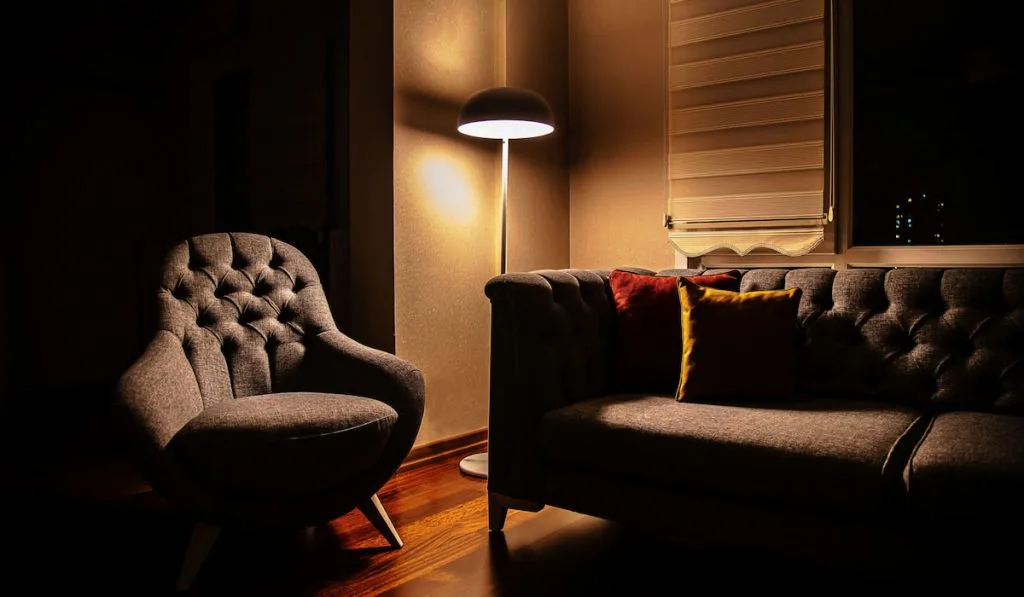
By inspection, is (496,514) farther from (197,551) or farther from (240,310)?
(240,310)

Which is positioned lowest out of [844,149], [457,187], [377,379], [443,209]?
[377,379]

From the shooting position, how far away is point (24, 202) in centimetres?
448

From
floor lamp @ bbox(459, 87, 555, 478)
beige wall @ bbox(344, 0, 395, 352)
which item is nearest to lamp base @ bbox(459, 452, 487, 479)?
floor lamp @ bbox(459, 87, 555, 478)

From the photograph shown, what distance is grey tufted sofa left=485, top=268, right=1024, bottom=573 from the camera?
5.03 ft

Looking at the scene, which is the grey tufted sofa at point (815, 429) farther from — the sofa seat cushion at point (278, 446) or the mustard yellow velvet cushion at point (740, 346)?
the sofa seat cushion at point (278, 446)

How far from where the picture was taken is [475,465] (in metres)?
2.92

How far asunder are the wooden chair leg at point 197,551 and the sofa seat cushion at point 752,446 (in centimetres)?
94

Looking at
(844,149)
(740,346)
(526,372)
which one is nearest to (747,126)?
(844,149)

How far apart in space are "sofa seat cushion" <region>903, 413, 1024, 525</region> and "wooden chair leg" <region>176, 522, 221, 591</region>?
1675 millimetres

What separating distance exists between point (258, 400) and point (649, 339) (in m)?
1.21

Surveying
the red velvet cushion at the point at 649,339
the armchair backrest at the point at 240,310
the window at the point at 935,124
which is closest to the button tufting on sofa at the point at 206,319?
the armchair backrest at the point at 240,310

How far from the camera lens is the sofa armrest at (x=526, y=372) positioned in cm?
214

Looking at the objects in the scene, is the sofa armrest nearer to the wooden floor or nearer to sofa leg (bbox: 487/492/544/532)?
sofa leg (bbox: 487/492/544/532)

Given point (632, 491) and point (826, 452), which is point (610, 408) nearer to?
point (632, 491)
